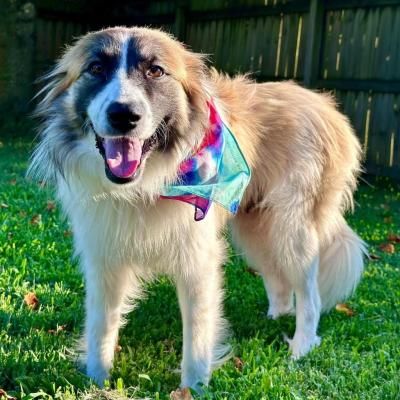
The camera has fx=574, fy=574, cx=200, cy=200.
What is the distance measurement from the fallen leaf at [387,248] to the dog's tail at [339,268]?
1403 millimetres

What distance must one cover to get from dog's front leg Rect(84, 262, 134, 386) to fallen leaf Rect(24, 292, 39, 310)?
68 centimetres

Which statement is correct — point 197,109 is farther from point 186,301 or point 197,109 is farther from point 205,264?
point 186,301

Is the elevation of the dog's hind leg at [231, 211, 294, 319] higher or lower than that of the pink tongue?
lower

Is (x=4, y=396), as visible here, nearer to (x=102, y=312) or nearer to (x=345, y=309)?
(x=102, y=312)

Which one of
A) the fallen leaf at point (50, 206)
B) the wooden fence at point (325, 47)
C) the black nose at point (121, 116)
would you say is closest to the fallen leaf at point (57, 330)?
the black nose at point (121, 116)

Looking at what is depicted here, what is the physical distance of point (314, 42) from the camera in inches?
321

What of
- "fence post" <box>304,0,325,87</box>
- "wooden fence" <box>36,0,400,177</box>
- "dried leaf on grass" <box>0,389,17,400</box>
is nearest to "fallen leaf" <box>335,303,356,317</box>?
"dried leaf on grass" <box>0,389,17,400</box>

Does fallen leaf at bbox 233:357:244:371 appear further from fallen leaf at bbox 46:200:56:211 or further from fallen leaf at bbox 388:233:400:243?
fallen leaf at bbox 46:200:56:211

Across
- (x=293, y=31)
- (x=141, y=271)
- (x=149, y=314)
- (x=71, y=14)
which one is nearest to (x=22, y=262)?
(x=149, y=314)

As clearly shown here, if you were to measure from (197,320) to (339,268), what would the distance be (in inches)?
53.1

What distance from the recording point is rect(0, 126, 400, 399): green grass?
2.65 metres

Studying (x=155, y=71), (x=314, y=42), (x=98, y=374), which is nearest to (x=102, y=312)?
(x=98, y=374)

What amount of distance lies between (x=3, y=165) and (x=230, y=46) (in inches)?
164

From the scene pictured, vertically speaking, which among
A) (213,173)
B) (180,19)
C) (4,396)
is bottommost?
(4,396)
